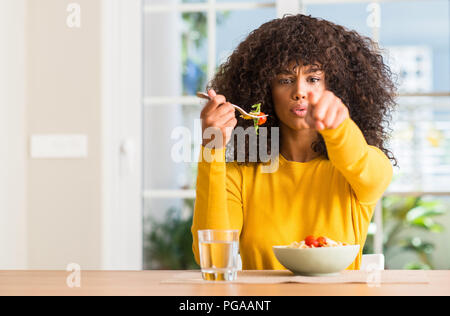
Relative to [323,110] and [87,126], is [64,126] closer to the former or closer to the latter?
[87,126]

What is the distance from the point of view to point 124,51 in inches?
116

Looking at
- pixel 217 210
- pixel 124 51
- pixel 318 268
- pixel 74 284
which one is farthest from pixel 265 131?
pixel 124 51

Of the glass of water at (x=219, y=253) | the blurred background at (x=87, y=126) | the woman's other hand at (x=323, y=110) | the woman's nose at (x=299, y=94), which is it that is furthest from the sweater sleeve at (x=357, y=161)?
the blurred background at (x=87, y=126)

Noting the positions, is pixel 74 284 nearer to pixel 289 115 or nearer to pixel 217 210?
pixel 217 210

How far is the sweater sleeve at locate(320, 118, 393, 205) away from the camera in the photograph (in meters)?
1.36

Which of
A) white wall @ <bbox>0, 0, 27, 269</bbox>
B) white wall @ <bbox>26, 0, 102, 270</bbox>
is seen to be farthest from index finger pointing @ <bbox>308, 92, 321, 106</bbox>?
white wall @ <bbox>0, 0, 27, 269</bbox>

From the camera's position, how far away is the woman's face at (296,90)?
166 cm

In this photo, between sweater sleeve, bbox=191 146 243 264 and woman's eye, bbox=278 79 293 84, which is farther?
woman's eye, bbox=278 79 293 84

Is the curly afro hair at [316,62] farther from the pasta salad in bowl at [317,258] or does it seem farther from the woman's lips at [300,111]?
the pasta salad in bowl at [317,258]

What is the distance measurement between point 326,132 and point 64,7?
195 cm

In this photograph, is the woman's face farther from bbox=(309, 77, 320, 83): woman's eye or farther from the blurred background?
the blurred background

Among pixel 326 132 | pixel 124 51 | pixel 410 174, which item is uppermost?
pixel 124 51

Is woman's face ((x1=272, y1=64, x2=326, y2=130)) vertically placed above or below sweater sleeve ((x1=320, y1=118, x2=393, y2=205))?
above

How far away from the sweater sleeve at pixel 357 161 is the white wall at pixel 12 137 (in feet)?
5.62
